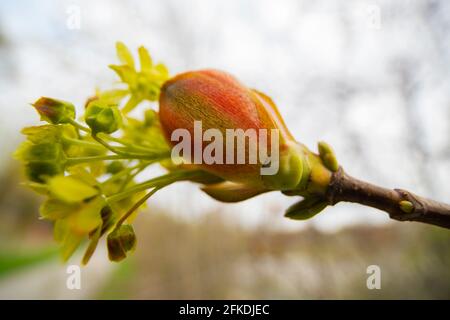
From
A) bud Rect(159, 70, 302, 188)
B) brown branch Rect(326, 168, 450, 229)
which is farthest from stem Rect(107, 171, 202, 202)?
brown branch Rect(326, 168, 450, 229)

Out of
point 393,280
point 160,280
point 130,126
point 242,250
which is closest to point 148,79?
point 130,126

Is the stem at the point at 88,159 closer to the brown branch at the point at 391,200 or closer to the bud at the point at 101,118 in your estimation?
the bud at the point at 101,118

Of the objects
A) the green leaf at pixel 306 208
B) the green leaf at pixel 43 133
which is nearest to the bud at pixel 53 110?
the green leaf at pixel 43 133

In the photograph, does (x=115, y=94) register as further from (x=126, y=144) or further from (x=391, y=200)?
(x=391, y=200)

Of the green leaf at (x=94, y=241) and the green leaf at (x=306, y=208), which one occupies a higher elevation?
the green leaf at (x=306, y=208)

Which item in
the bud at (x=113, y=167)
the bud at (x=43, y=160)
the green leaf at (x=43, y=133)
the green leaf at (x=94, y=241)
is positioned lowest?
the green leaf at (x=94, y=241)

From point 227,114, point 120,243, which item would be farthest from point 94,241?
point 227,114
